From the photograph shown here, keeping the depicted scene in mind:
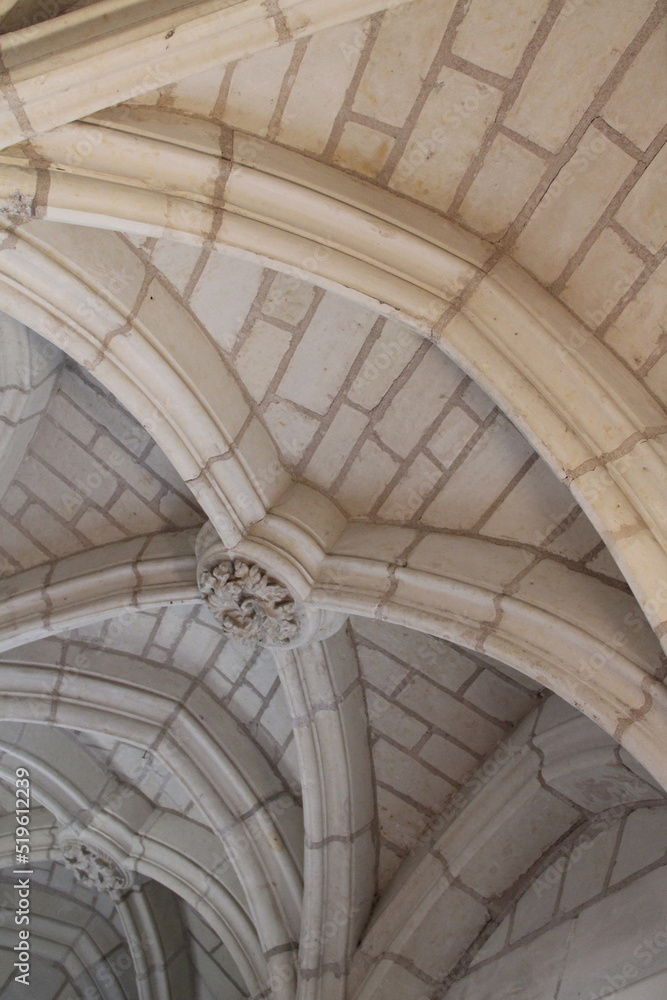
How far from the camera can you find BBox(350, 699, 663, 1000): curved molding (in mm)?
4125

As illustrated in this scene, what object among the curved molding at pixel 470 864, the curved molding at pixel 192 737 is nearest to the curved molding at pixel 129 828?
the curved molding at pixel 192 737

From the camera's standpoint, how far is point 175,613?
15.7 ft

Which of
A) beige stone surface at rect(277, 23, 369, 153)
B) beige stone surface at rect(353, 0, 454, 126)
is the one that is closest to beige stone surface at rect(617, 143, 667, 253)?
beige stone surface at rect(353, 0, 454, 126)

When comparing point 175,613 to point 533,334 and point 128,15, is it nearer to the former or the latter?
point 533,334

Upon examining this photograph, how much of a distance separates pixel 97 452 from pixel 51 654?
1246 mm

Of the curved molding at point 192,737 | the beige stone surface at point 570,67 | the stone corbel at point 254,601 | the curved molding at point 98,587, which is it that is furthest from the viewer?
the curved molding at point 192,737

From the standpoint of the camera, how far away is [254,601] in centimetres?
366

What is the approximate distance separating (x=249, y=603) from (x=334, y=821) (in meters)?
1.34

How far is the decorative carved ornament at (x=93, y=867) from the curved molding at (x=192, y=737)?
100 centimetres

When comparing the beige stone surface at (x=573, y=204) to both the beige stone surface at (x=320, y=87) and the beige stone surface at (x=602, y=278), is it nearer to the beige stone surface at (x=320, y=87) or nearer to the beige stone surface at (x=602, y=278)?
the beige stone surface at (x=602, y=278)

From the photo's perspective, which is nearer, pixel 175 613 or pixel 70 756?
pixel 175 613

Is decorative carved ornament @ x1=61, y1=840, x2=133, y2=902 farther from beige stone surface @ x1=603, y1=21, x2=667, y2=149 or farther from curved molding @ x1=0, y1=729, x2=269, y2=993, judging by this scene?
beige stone surface @ x1=603, y1=21, x2=667, y2=149

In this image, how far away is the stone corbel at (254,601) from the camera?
357cm

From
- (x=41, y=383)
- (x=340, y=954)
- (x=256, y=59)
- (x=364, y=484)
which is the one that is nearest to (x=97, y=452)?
(x=41, y=383)
